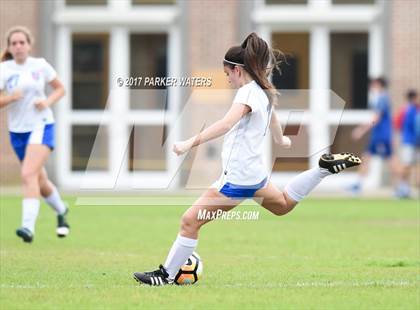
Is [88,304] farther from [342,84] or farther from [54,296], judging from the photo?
[342,84]

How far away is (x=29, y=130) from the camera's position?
494 inches

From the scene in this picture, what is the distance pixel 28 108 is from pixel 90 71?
12887mm

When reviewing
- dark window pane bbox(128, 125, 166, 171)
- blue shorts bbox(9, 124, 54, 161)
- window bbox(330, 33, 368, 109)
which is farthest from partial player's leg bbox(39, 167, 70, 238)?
window bbox(330, 33, 368, 109)

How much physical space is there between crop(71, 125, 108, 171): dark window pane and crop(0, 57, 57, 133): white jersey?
1237 cm

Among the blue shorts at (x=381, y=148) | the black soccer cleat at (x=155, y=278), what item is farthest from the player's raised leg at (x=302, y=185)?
the blue shorts at (x=381, y=148)

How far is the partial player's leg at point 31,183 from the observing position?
40.5 feet

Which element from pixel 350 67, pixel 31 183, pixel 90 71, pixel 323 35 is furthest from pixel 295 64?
pixel 31 183

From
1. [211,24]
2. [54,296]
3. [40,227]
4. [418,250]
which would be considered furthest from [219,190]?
[211,24]

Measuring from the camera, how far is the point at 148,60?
25328 mm

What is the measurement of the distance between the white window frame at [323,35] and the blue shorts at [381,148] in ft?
8.98

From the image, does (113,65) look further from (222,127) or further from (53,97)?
(222,127)

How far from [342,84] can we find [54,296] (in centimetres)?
1723

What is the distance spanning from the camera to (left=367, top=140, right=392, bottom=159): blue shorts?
857 inches

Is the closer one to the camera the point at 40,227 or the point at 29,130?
the point at 29,130
